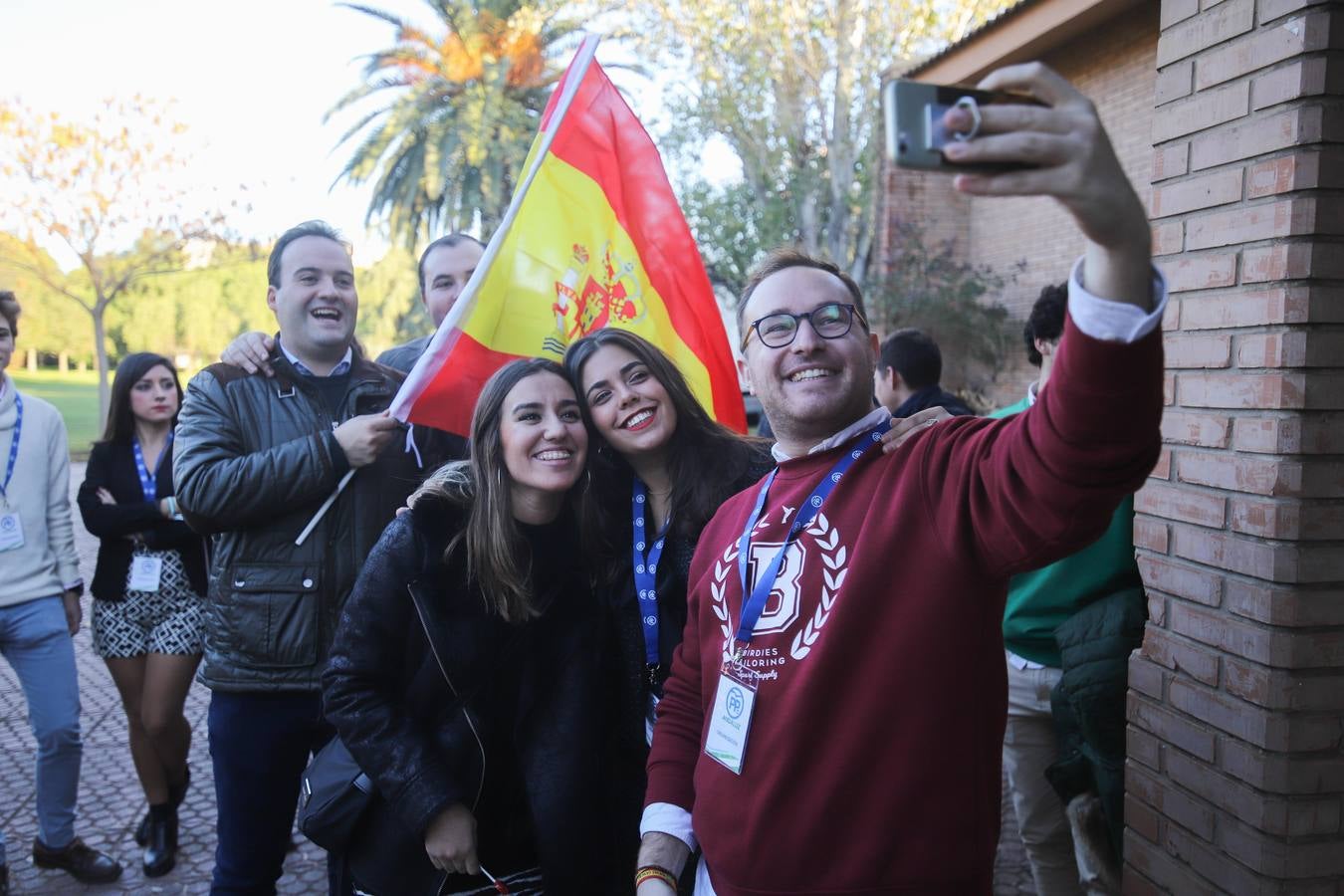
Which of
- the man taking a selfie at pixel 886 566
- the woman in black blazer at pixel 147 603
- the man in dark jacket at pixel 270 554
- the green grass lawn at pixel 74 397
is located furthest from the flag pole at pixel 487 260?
the green grass lawn at pixel 74 397

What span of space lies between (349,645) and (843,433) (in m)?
1.27

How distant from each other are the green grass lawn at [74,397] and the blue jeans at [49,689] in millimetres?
22307

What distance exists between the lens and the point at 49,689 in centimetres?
385

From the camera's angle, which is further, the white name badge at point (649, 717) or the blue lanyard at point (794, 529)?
the white name badge at point (649, 717)

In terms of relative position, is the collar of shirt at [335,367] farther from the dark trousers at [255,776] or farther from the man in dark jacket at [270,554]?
the dark trousers at [255,776]

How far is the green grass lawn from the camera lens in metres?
29.9

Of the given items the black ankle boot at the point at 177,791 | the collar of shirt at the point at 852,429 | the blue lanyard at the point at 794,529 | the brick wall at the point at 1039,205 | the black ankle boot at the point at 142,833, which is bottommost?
the black ankle boot at the point at 142,833

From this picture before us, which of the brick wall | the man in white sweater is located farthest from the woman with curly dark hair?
the brick wall

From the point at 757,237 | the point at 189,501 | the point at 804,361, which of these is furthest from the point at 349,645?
the point at 757,237

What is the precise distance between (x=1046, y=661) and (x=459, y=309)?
2100 mm

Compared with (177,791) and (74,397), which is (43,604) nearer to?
(177,791)

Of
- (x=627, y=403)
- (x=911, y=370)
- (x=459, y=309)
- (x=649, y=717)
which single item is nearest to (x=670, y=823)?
(x=649, y=717)

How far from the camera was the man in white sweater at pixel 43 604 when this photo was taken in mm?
3830

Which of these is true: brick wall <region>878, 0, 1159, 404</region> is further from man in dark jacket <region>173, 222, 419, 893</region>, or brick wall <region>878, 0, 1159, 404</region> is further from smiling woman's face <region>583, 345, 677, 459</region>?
man in dark jacket <region>173, 222, 419, 893</region>
